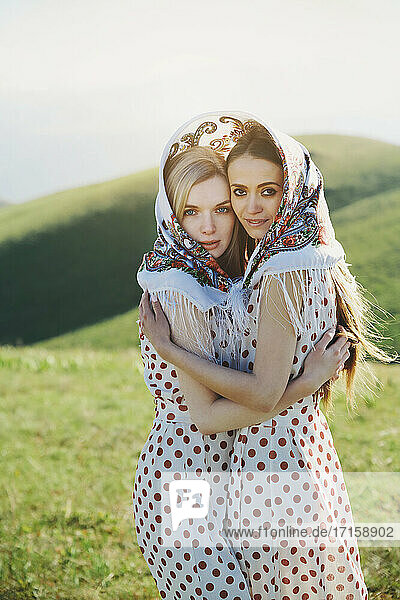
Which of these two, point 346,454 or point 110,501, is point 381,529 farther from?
point 110,501

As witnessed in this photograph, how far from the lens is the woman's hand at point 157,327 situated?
6.72ft

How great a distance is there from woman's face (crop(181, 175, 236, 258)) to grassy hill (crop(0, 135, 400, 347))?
858 centimetres

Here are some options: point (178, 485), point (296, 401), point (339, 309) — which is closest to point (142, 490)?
point (178, 485)

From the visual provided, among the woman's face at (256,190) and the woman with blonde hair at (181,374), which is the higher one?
the woman's face at (256,190)

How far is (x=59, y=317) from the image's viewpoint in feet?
37.1

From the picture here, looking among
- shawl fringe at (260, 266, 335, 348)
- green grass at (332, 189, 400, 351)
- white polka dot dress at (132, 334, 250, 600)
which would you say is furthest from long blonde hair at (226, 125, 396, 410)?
green grass at (332, 189, 400, 351)

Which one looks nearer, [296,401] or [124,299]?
[296,401]

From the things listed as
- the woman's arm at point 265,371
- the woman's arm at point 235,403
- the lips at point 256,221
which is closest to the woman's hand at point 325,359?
the woman's arm at point 235,403

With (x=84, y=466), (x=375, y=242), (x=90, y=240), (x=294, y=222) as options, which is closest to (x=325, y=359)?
(x=294, y=222)

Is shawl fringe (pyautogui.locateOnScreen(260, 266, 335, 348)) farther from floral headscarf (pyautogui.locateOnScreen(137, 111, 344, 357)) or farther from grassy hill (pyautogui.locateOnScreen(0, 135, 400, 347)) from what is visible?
grassy hill (pyautogui.locateOnScreen(0, 135, 400, 347))

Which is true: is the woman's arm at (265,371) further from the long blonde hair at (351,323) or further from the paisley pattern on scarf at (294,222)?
the long blonde hair at (351,323)

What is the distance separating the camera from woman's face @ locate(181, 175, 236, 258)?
2129 millimetres

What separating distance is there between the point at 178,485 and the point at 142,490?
0.15m

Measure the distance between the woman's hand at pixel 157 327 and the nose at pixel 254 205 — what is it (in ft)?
1.29
